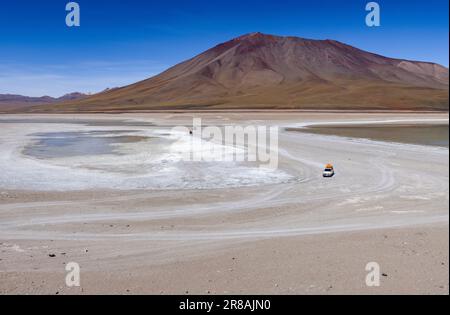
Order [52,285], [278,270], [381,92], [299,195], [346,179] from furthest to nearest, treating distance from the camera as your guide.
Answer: [381,92] → [346,179] → [299,195] → [278,270] → [52,285]

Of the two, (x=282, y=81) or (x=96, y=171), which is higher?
(x=282, y=81)

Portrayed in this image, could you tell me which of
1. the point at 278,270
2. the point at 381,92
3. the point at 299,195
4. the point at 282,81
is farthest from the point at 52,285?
the point at 282,81

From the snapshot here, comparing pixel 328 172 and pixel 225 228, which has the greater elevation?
pixel 328 172

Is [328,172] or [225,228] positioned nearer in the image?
[225,228]

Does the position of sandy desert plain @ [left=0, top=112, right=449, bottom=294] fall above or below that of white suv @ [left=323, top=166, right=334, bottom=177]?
below

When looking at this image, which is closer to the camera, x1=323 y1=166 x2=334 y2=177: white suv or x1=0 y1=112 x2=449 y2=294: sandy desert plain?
x1=0 y1=112 x2=449 y2=294: sandy desert plain

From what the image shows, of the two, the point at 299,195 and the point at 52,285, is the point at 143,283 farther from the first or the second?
the point at 299,195

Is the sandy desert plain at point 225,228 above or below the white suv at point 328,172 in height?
below

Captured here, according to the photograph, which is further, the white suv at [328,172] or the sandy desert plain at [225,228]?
the white suv at [328,172]
